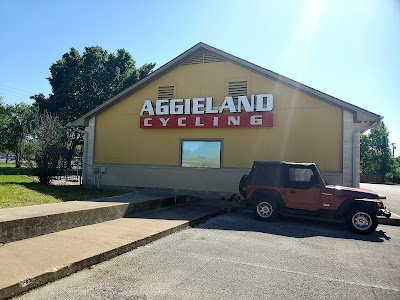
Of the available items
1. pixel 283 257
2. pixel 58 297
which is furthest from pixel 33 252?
pixel 283 257

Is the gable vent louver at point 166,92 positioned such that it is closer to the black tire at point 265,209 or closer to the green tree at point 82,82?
the black tire at point 265,209

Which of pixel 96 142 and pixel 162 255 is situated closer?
pixel 162 255

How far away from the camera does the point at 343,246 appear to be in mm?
6727

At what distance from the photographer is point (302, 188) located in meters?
8.79

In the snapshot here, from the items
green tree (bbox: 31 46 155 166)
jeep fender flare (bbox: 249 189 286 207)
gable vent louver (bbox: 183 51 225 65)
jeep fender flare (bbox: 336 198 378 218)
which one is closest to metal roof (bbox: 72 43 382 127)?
gable vent louver (bbox: 183 51 225 65)

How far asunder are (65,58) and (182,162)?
1053 inches

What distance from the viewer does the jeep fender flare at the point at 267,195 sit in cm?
902

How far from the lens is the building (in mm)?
12031

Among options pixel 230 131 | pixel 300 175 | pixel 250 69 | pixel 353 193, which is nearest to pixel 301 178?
pixel 300 175

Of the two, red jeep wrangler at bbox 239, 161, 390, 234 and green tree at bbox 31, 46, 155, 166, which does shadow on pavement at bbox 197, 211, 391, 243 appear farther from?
green tree at bbox 31, 46, 155, 166

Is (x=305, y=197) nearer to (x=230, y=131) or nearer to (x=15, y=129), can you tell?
(x=230, y=131)

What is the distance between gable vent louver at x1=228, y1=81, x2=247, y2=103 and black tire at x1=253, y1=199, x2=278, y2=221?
19.1ft

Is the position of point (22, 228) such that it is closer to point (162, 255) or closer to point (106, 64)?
point (162, 255)

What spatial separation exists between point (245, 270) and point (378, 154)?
5384 centimetres
